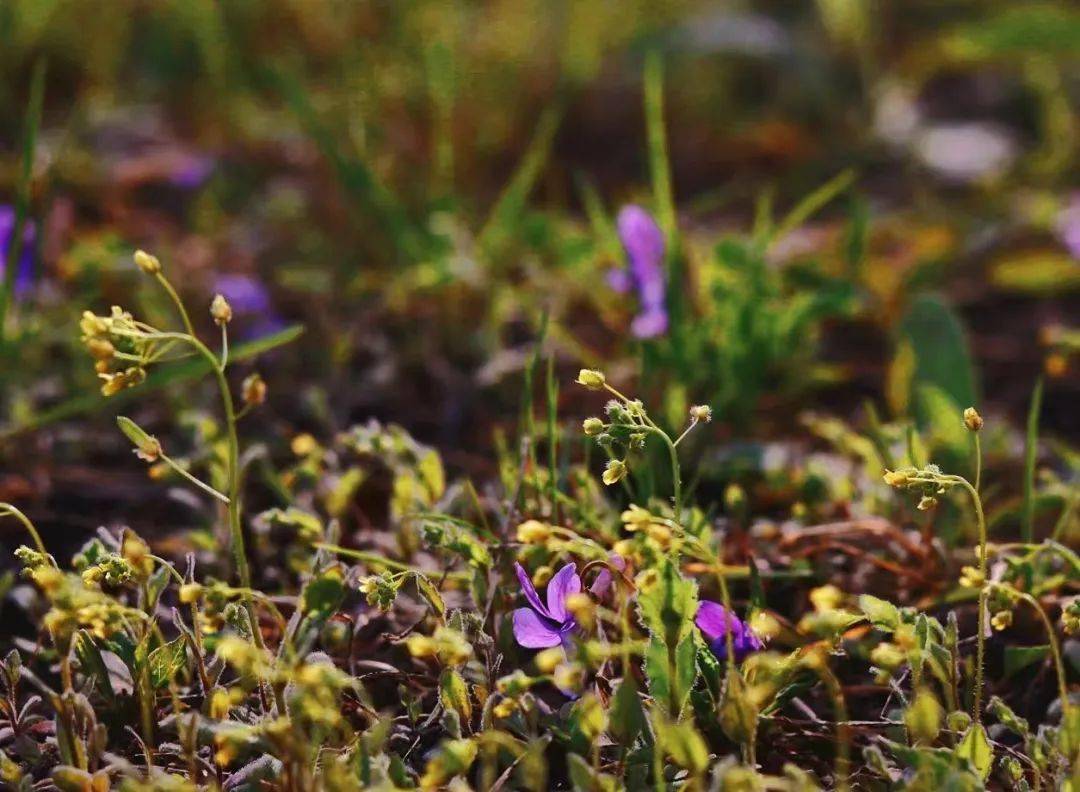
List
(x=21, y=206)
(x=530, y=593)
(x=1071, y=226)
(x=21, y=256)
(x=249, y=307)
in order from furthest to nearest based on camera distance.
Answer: (x=1071, y=226) < (x=249, y=307) < (x=21, y=256) < (x=21, y=206) < (x=530, y=593)

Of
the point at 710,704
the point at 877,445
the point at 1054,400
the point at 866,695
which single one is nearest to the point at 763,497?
the point at 877,445

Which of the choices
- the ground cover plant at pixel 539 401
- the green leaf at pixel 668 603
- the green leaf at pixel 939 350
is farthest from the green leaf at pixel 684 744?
the green leaf at pixel 939 350

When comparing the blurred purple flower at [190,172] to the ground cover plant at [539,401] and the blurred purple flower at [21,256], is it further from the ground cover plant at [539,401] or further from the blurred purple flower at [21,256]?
the blurred purple flower at [21,256]

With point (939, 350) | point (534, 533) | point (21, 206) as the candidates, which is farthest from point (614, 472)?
point (21, 206)

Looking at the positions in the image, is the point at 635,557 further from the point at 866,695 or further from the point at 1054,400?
the point at 1054,400

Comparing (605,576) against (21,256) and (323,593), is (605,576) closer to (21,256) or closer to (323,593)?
(323,593)

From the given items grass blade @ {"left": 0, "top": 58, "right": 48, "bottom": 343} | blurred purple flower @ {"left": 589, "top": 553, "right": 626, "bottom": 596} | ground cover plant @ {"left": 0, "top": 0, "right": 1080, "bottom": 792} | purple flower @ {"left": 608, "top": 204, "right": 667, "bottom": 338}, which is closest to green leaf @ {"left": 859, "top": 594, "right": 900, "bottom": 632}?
ground cover plant @ {"left": 0, "top": 0, "right": 1080, "bottom": 792}
